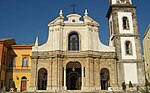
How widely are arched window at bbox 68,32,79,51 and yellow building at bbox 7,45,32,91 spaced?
7.42m

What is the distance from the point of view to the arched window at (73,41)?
120 feet

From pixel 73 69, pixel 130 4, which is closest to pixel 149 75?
pixel 130 4

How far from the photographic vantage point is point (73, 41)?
3669cm

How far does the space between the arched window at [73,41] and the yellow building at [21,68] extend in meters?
7.42

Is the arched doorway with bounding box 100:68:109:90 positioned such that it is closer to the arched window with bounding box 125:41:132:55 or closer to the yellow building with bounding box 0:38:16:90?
the arched window with bounding box 125:41:132:55

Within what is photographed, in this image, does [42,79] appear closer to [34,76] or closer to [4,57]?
[34,76]

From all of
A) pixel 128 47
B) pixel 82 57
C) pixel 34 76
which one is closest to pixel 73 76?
pixel 82 57

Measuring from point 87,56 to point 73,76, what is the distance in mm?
4875

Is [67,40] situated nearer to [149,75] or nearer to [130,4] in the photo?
[130,4]

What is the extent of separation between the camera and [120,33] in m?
37.1

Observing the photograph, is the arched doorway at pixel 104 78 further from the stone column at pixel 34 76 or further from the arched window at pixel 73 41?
the stone column at pixel 34 76

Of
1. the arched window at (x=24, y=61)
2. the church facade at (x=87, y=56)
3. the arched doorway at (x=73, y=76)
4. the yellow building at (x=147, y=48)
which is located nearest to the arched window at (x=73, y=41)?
Result: the church facade at (x=87, y=56)

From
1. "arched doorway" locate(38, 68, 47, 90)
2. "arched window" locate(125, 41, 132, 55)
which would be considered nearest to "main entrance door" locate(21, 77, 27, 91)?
"arched doorway" locate(38, 68, 47, 90)

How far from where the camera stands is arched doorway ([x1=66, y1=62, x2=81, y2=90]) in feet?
117
